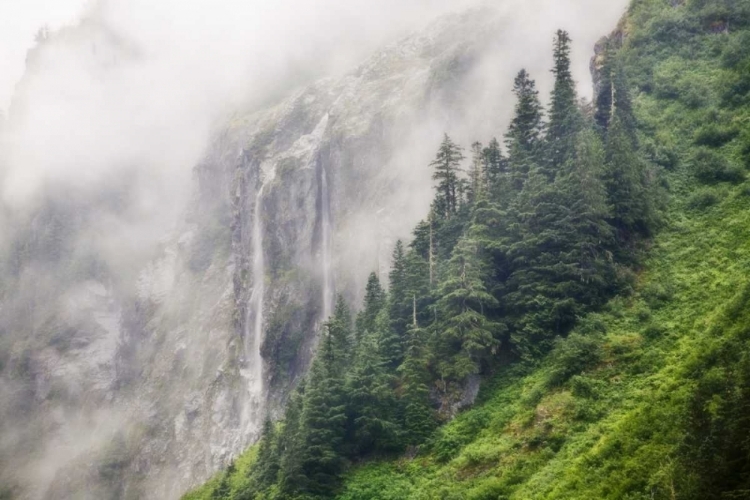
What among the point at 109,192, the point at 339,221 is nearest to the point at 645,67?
the point at 339,221

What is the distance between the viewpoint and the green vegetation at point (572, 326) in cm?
2219

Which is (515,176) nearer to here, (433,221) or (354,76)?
(433,221)

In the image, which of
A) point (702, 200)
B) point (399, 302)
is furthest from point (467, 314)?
point (702, 200)

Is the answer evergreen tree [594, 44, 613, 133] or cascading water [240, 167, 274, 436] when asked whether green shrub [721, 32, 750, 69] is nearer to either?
evergreen tree [594, 44, 613, 133]

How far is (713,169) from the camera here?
40.7 meters

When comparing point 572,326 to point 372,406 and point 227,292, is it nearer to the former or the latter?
point 372,406

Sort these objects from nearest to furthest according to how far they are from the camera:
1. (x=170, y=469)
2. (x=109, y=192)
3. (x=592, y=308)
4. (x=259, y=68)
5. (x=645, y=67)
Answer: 1. (x=592, y=308)
2. (x=645, y=67)
3. (x=170, y=469)
4. (x=259, y=68)
5. (x=109, y=192)

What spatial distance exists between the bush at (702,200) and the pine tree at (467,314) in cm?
1429

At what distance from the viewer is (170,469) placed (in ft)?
311

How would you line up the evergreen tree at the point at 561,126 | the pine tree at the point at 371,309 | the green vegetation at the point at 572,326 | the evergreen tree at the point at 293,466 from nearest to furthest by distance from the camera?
the green vegetation at the point at 572,326 < the evergreen tree at the point at 293,466 < the evergreen tree at the point at 561,126 < the pine tree at the point at 371,309

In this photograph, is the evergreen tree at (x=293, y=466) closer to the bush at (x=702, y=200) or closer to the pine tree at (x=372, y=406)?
the pine tree at (x=372, y=406)

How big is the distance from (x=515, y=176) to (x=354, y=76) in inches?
2679

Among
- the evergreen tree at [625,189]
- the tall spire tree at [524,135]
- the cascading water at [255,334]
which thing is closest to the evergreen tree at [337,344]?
the tall spire tree at [524,135]

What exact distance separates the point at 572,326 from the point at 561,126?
1804 cm
